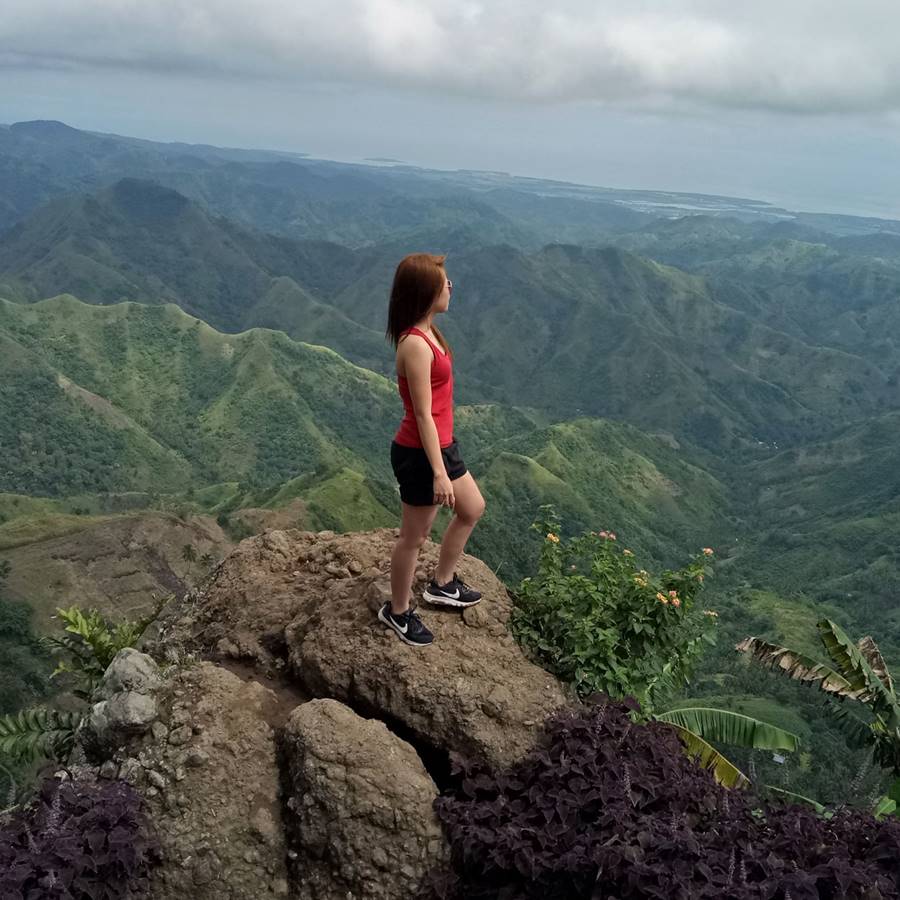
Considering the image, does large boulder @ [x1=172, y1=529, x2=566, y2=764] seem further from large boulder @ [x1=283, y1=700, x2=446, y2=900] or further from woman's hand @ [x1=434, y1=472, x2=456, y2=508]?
woman's hand @ [x1=434, y1=472, x2=456, y2=508]

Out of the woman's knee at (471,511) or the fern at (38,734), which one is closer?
the woman's knee at (471,511)

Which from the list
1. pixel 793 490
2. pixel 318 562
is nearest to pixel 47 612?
pixel 318 562

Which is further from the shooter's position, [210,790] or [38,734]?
[38,734]

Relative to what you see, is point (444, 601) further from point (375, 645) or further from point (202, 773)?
point (202, 773)

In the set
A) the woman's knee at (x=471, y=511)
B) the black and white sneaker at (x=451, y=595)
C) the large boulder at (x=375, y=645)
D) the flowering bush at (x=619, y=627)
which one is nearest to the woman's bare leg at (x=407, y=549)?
the woman's knee at (x=471, y=511)

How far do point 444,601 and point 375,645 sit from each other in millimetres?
780

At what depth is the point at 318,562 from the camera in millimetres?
8555

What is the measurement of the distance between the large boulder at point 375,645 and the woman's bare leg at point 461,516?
26.6 inches

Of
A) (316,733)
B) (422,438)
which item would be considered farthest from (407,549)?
(316,733)

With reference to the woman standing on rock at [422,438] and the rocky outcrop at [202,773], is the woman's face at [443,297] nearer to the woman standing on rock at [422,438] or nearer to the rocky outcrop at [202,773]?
the woman standing on rock at [422,438]

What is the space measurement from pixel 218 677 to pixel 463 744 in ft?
6.98

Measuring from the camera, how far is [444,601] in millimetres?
7008

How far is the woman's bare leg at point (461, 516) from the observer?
630 cm

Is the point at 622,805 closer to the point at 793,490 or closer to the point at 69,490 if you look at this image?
the point at 69,490
